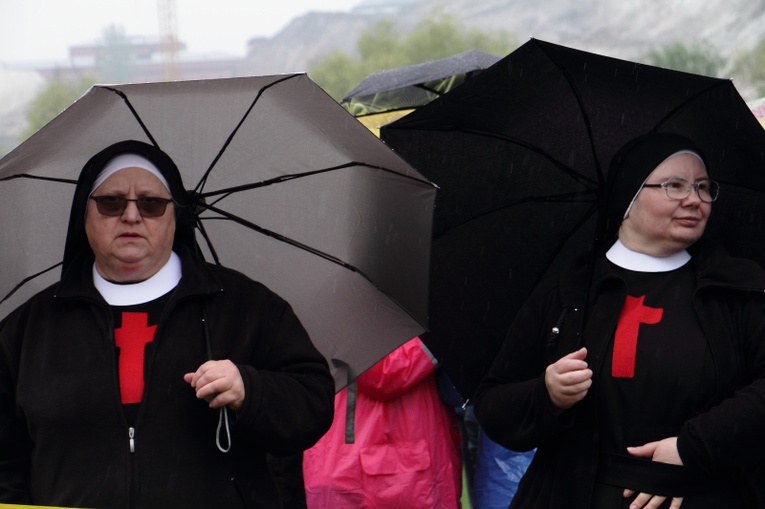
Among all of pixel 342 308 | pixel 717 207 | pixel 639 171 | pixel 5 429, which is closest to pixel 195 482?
pixel 5 429

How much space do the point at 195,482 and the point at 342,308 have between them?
922 mm

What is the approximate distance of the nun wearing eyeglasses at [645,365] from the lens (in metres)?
3.23

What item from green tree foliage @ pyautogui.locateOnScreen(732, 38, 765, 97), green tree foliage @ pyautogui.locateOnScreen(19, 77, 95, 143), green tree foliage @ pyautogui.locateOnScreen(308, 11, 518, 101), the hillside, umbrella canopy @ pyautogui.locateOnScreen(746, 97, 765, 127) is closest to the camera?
umbrella canopy @ pyautogui.locateOnScreen(746, 97, 765, 127)

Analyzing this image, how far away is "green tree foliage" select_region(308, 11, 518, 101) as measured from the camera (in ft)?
258

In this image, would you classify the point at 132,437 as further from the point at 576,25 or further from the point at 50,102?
the point at 576,25

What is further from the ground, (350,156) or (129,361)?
(350,156)

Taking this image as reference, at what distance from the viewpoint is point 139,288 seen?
3387mm

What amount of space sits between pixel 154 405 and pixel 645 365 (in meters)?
1.44

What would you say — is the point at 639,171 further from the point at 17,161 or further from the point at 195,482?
the point at 17,161

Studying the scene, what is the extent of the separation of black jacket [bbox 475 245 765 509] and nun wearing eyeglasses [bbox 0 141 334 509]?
638 mm

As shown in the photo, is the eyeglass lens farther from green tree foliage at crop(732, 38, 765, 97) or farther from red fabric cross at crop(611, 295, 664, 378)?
green tree foliage at crop(732, 38, 765, 97)

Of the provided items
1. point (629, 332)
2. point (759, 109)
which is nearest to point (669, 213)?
point (629, 332)

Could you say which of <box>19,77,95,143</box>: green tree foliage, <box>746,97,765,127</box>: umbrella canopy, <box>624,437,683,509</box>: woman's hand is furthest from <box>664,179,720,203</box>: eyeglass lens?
<box>19,77,95,143</box>: green tree foliage

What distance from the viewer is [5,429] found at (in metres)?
3.26
